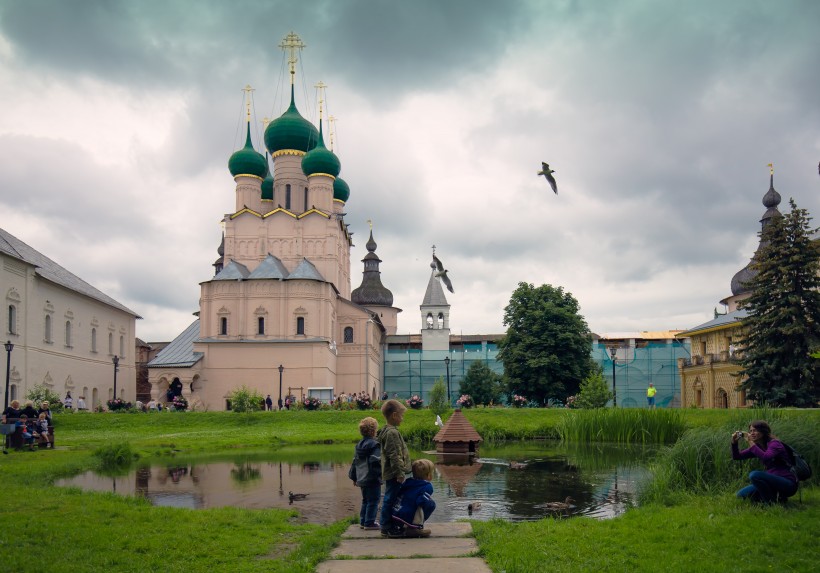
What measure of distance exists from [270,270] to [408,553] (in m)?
46.3

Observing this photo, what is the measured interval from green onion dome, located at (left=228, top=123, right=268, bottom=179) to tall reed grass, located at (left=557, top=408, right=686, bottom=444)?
40390 mm

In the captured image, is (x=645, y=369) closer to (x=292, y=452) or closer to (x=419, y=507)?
(x=292, y=452)

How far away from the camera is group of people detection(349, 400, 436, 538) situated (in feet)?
25.8

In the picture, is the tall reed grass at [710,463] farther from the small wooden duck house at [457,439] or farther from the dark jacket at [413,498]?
the small wooden duck house at [457,439]

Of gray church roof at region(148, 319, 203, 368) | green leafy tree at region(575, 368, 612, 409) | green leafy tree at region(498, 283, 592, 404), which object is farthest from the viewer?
gray church roof at region(148, 319, 203, 368)

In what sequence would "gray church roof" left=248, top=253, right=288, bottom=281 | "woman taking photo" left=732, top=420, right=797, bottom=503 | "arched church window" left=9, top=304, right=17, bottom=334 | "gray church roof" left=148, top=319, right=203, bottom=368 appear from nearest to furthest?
"woman taking photo" left=732, top=420, right=797, bottom=503 → "arched church window" left=9, top=304, right=17, bottom=334 → "gray church roof" left=148, top=319, right=203, bottom=368 → "gray church roof" left=248, top=253, right=288, bottom=281

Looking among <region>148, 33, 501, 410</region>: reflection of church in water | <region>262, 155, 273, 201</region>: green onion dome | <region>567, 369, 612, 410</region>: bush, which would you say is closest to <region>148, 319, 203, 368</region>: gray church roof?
<region>148, 33, 501, 410</region>: reflection of church in water

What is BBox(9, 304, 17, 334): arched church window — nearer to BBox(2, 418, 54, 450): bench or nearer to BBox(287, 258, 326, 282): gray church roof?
BBox(2, 418, 54, 450): bench

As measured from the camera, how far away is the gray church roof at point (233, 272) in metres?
51.6

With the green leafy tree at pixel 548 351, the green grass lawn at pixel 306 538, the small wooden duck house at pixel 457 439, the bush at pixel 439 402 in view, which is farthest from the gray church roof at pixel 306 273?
the green grass lawn at pixel 306 538

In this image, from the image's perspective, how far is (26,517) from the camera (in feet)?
28.0

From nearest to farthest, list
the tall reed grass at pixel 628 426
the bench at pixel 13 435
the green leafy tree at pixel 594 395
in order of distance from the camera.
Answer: the bench at pixel 13 435
the tall reed grass at pixel 628 426
the green leafy tree at pixel 594 395

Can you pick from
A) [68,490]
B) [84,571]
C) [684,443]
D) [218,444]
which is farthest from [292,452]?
[84,571]

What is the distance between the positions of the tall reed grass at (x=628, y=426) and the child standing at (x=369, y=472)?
516 inches
